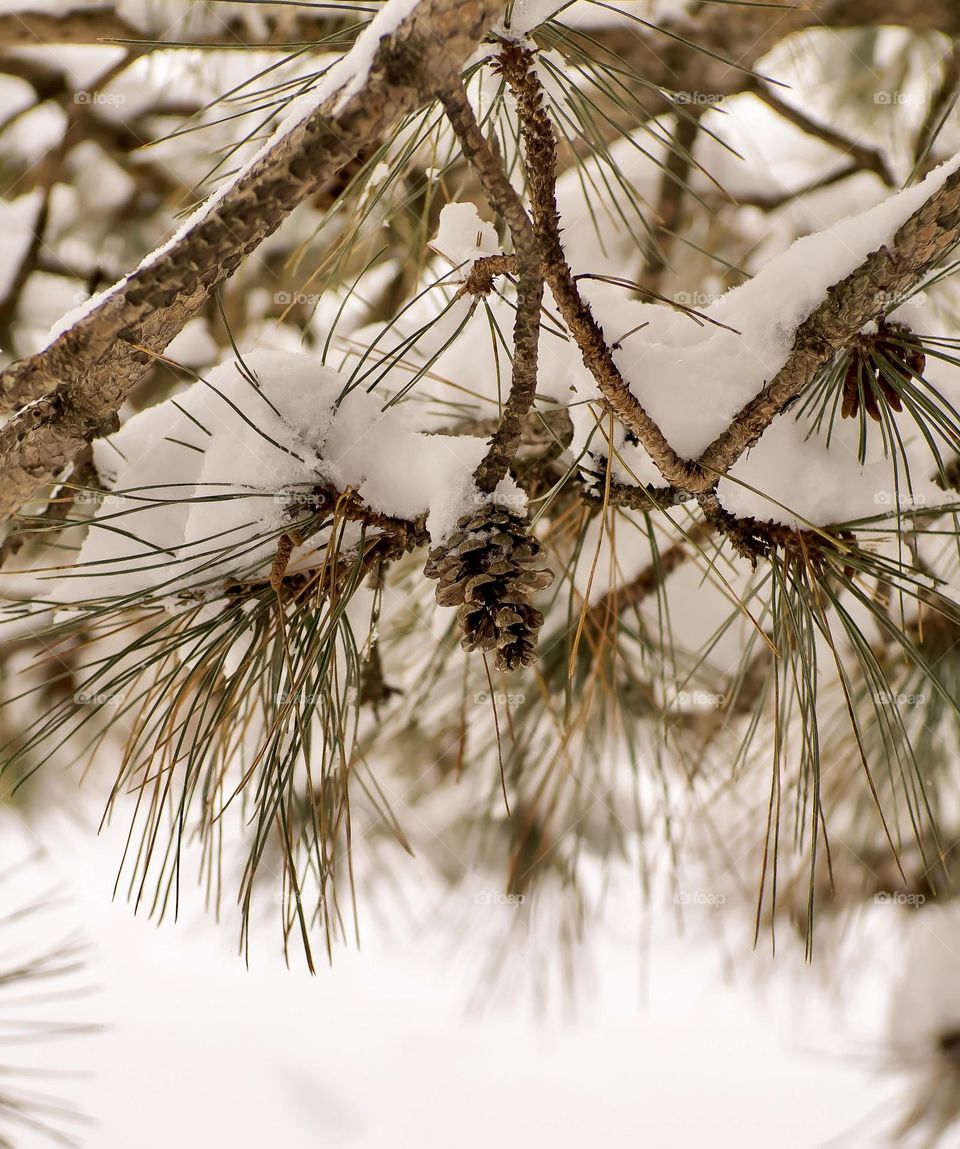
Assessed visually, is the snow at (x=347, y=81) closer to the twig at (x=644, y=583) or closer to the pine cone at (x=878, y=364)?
the pine cone at (x=878, y=364)

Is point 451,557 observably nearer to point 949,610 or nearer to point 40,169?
point 949,610

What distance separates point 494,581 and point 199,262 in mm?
146

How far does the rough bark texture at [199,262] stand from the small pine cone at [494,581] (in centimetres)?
12

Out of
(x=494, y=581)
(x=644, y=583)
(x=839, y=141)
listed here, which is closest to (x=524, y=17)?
(x=494, y=581)

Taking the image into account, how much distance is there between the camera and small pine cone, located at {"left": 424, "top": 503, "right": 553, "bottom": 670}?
0.32 meters

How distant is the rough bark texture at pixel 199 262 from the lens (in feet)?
0.71

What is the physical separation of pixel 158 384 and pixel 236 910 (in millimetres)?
642

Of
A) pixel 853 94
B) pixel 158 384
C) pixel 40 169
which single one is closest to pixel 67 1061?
pixel 158 384

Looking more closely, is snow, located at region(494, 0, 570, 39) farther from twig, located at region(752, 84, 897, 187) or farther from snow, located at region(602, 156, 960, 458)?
twig, located at region(752, 84, 897, 187)

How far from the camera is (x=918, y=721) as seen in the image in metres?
0.66

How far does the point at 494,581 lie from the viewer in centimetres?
32

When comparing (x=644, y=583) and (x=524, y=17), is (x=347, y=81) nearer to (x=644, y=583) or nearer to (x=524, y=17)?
(x=524, y=17)

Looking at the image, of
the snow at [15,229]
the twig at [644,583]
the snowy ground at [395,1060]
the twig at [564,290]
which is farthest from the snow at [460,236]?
the snowy ground at [395,1060]

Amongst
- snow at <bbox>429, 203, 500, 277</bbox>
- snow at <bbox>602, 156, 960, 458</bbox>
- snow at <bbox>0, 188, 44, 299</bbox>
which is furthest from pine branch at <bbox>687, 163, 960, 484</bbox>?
snow at <bbox>0, 188, 44, 299</bbox>
